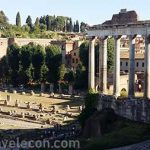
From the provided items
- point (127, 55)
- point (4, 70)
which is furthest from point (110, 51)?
point (4, 70)

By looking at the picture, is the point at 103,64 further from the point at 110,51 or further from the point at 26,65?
the point at 26,65

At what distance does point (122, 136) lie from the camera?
23984mm

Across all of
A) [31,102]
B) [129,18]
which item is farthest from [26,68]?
[129,18]

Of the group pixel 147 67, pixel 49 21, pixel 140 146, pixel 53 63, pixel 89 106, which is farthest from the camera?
pixel 49 21

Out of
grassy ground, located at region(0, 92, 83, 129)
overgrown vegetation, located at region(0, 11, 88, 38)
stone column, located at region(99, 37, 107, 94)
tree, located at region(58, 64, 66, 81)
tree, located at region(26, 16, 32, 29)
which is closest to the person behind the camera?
stone column, located at region(99, 37, 107, 94)

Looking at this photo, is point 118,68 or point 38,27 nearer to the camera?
point 118,68

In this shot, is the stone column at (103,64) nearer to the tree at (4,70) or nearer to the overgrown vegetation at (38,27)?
the tree at (4,70)

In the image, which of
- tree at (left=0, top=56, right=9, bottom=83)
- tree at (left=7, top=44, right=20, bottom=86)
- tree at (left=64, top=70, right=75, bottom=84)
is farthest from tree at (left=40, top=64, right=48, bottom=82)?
tree at (left=0, top=56, right=9, bottom=83)

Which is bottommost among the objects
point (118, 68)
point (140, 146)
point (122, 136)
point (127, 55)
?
point (140, 146)

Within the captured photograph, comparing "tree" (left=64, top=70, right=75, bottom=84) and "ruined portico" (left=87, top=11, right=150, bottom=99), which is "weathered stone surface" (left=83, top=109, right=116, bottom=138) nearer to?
"ruined portico" (left=87, top=11, right=150, bottom=99)

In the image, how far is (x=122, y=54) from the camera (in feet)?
205

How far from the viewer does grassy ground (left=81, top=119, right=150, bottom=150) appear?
74.9ft

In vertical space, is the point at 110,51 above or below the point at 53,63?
above

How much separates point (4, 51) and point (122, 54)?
69.6ft
